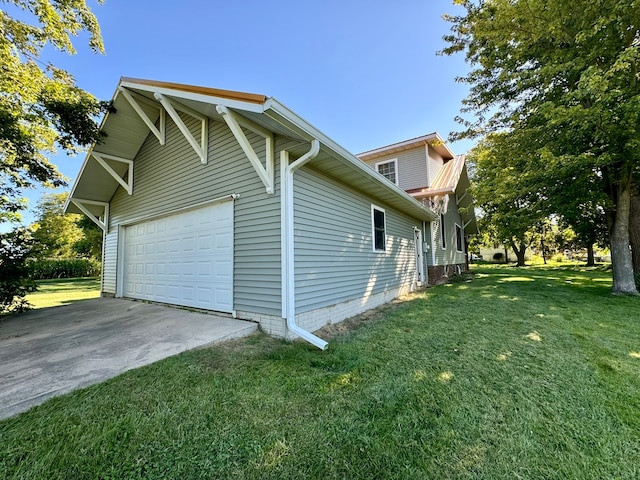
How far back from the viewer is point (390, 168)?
11914mm

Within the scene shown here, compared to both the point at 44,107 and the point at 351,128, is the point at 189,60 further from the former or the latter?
the point at 351,128

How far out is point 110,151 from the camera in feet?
23.8

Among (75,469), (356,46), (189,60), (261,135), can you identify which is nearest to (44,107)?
(189,60)

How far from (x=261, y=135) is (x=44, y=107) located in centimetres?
446

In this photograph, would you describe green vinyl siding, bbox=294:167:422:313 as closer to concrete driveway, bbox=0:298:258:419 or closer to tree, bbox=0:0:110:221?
concrete driveway, bbox=0:298:258:419

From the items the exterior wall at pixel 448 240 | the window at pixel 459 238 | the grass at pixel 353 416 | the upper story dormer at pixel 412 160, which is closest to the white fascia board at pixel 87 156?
the grass at pixel 353 416

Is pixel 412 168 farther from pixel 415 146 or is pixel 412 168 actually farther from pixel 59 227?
pixel 59 227

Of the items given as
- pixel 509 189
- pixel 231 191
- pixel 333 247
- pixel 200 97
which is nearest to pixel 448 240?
pixel 509 189

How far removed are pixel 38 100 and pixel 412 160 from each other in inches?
429

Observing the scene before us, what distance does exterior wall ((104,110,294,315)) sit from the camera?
450 centimetres

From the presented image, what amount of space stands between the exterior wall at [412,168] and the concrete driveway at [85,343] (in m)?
8.99

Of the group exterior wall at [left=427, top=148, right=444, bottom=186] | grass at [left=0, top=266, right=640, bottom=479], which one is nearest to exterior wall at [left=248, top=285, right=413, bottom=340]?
grass at [left=0, top=266, right=640, bottom=479]

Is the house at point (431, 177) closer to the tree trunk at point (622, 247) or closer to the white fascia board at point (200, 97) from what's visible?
the tree trunk at point (622, 247)

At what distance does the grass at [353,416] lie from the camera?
5.83ft
